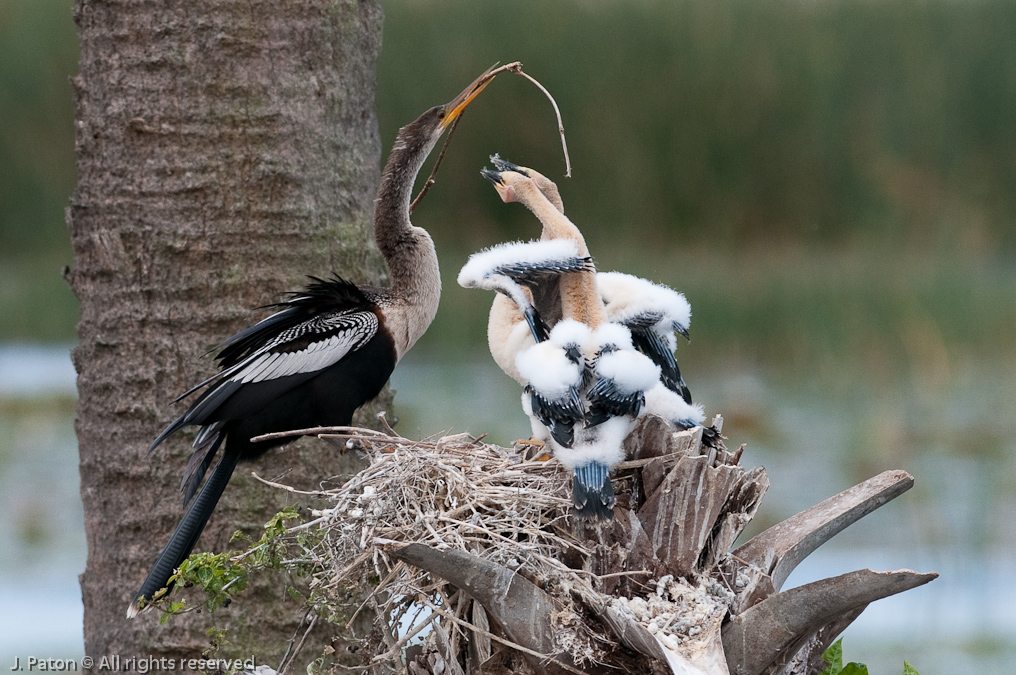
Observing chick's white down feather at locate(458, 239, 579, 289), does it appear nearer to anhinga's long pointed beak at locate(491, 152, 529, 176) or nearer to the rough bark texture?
anhinga's long pointed beak at locate(491, 152, 529, 176)

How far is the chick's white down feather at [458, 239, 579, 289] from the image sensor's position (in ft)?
4.04

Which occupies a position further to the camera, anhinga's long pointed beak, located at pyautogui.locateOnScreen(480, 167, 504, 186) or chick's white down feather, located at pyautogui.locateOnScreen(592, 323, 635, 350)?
anhinga's long pointed beak, located at pyautogui.locateOnScreen(480, 167, 504, 186)

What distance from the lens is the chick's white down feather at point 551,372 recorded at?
1.12m

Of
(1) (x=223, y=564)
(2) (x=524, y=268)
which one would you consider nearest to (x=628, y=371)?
(2) (x=524, y=268)

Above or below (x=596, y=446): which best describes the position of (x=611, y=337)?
above

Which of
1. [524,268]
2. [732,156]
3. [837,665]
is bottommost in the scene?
[837,665]

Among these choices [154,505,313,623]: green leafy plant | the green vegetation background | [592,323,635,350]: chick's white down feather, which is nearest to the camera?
[592,323,635,350]: chick's white down feather

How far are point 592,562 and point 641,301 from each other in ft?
1.33

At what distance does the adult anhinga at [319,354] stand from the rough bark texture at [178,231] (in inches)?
9.2

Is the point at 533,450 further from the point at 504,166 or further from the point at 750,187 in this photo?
the point at 750,187

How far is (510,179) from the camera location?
1355mm

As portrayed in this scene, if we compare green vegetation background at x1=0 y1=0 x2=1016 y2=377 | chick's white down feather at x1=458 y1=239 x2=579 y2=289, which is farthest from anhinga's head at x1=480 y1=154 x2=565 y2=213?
green vegetation background at x1=0 y1=0 x2=1016 y2=377

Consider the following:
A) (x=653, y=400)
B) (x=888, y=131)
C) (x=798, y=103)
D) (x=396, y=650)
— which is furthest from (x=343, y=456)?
(x=888, y=131)

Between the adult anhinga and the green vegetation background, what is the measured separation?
4.72ft
